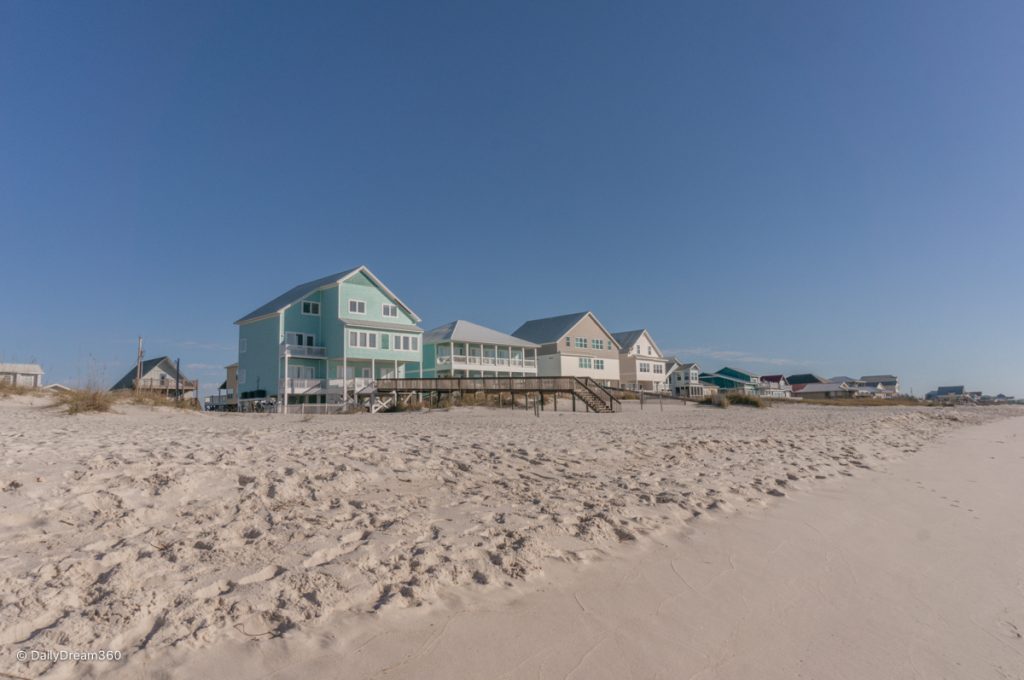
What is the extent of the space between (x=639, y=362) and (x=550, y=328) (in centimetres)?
1220

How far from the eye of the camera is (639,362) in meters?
59.9

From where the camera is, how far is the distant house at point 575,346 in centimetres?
5128

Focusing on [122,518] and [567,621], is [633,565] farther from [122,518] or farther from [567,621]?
[122,518]

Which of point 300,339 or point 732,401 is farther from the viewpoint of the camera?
point 300,339

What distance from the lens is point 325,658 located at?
283 cm

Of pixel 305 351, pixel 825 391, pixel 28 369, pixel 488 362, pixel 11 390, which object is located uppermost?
pixel 28 369

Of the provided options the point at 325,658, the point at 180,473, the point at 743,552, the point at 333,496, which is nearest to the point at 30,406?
the point at 180,473

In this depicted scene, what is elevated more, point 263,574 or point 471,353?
point 471,353

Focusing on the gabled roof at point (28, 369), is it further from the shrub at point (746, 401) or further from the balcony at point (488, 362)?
the shrub at point (746, 401)

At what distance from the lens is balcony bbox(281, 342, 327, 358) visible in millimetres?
33853

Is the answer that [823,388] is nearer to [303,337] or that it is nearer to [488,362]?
[488,362]

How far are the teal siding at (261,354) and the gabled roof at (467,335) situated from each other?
39.6 ft

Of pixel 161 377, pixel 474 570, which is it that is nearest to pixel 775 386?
pixel 161 377

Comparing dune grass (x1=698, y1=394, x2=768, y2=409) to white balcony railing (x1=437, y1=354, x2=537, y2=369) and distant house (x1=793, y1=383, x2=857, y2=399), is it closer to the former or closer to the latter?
white balcony railing (x1=437, y1=354, x2=537, y2=369)
